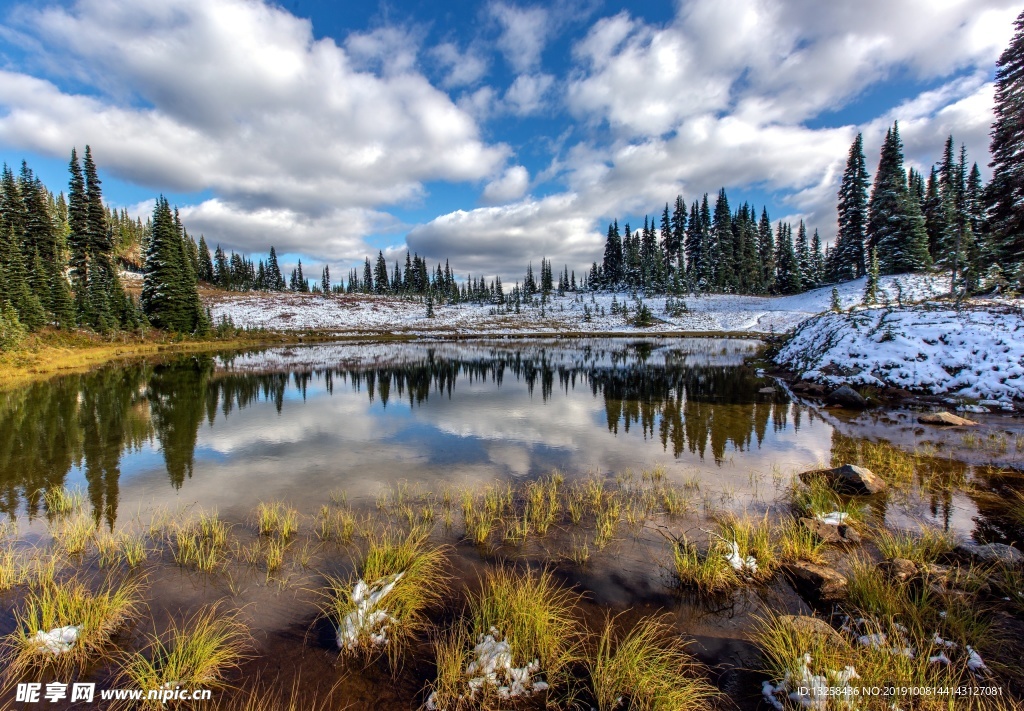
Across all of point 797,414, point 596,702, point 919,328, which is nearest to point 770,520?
point 596,702

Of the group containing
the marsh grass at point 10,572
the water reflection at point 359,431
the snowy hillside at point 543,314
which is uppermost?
the snowy hillside at point 543,314

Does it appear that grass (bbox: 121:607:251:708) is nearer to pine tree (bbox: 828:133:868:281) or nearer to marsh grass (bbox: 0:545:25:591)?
marsh grass (bbox: 0:545:25:591)

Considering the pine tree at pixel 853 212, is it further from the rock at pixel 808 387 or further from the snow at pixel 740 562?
the snow at pixel 740 562

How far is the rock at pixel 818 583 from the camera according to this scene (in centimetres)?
552

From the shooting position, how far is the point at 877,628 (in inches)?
178

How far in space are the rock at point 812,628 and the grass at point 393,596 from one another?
4.07 meters

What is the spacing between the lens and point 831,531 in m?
7.12

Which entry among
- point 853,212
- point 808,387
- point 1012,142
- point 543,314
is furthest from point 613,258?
point 808,387

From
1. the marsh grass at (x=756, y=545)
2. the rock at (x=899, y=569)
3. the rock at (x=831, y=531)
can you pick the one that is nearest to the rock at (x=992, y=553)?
the rock at (x=899, y=569)

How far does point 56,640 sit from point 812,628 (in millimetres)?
8180

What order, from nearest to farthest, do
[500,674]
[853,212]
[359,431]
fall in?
[500,674] → [359,431] → [853,212]

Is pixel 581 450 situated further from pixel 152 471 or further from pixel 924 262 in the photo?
pixel 924 262

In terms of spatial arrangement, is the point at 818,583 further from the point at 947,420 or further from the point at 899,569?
the point at 947,420

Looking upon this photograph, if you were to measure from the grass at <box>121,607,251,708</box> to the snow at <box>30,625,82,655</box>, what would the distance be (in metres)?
0.70
